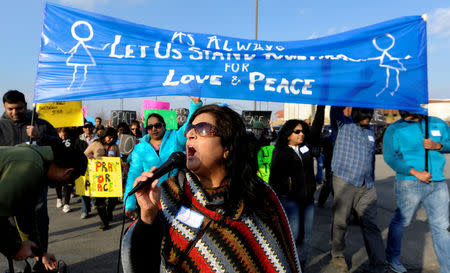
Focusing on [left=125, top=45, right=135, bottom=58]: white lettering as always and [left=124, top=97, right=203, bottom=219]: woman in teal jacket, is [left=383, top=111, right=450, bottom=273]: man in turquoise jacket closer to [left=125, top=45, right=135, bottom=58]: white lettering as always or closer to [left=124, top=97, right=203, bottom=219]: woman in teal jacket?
[left=124, top=97, right=203, bottom=219]: woman in teal jacket

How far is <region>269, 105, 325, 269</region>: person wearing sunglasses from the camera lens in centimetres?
366

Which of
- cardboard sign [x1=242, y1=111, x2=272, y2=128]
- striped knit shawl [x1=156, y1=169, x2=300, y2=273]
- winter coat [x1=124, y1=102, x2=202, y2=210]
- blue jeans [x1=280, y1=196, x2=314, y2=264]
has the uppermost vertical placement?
cardboard sign [x1=242, y1=111, x2=272, y2=128]

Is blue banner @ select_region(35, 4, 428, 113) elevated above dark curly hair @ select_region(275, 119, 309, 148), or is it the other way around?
blue banner @ select_region(35, 4, 428, 113)

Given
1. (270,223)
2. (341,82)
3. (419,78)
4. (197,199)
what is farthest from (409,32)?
(197,199)

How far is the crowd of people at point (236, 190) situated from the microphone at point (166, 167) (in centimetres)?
2

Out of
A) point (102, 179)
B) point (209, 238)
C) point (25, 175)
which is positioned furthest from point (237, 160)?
point (102, 179)

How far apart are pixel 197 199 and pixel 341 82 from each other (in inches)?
92.7

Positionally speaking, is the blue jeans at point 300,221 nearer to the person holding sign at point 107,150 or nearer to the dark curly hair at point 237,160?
the dark curly hair at point 237,160

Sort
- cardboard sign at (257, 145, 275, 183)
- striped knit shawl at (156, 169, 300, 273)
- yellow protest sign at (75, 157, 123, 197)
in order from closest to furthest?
striped knit shawl at (156, 169, 300, 273) < cardboard sign at (257, 145, 275, 183) < yellow protest sign at (75, 157, 123, 197)

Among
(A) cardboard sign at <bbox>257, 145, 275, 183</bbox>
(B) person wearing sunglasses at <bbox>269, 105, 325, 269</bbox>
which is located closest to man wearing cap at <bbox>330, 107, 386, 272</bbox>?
(B) person wearing sunglasses at <bbox>269, 105, 325, 269</bbox>

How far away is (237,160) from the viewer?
1.73 m

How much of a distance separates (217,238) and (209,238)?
0.13ft

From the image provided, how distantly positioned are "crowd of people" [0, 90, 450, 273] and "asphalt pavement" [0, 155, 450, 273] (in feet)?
1.35

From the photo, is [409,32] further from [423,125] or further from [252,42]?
[252,42]
